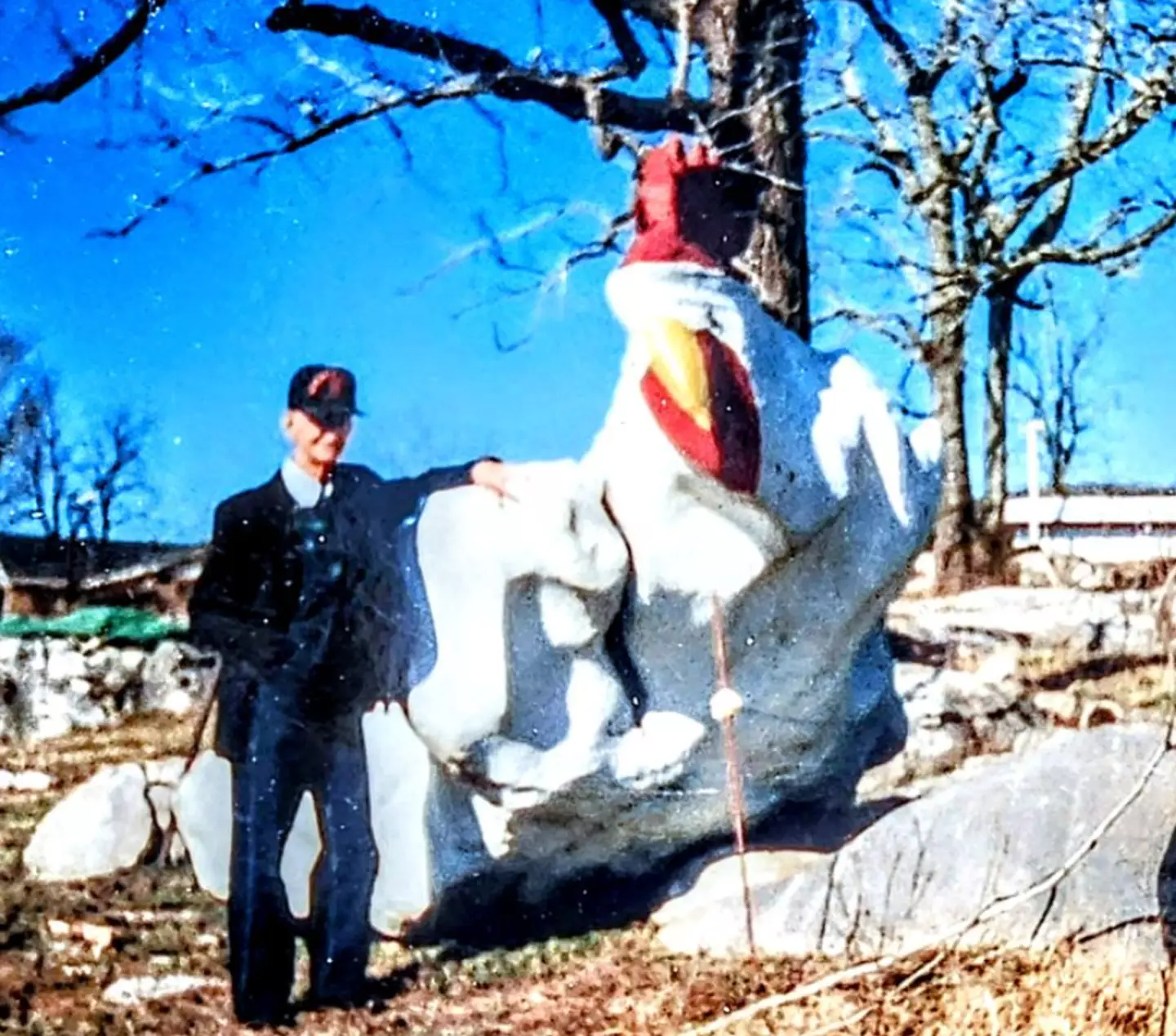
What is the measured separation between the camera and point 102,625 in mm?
3445

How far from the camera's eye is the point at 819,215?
381 cm

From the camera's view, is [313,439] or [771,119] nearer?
[313,439]

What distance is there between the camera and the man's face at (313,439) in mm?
3406

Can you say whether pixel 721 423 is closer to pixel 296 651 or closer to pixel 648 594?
pixel 648 594

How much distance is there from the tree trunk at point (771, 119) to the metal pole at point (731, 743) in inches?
24.5

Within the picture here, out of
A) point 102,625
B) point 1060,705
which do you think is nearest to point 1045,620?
point 1060,705

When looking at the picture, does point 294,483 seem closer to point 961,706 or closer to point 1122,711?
point 961,706

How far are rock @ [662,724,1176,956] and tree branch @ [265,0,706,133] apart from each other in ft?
4.82

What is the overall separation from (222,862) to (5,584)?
622 millimetres

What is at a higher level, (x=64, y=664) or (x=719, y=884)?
(x=64, y=664)

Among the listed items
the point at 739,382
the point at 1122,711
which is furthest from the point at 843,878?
the point at 739,382

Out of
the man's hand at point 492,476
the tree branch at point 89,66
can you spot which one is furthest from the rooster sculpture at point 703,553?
the tree branch at point 89,66

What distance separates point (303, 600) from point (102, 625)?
372 millimetres

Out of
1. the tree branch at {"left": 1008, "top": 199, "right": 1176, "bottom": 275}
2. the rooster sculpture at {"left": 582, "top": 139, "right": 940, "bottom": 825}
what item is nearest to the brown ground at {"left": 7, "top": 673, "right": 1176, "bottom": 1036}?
the rooster sculpture at {"left": 582, "top": 139, "right": 940, "bottom": 825}
